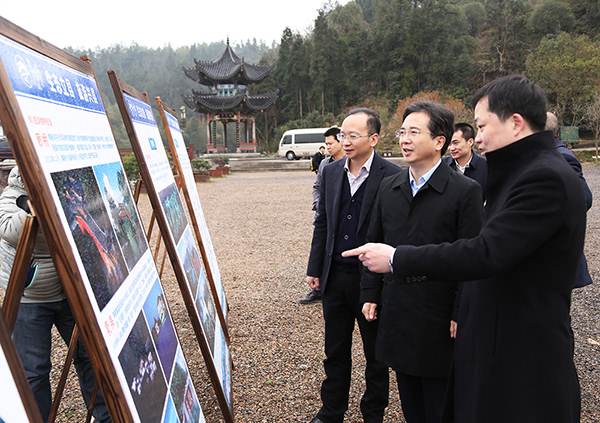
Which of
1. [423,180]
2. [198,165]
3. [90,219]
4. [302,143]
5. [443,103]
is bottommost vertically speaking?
[302,143]

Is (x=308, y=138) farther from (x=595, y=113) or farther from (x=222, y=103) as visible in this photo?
(x=595, y=113)

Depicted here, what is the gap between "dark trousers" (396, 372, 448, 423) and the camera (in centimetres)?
170

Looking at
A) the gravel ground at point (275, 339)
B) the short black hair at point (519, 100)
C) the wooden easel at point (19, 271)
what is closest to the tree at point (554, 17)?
the gravel ground at point (275, 339)

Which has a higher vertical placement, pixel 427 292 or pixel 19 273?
pixel 19 273

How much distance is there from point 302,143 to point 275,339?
24608 mm

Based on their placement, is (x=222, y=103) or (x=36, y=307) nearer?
(x=36, y=307)

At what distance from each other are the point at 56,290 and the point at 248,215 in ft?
23.8

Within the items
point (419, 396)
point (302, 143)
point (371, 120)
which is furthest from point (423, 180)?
point (302, 143)

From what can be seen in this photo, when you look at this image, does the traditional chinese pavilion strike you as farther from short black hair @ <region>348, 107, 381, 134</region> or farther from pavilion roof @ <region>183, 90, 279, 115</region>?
→ short black hair @ <region>348, 107, 381, 134</region>

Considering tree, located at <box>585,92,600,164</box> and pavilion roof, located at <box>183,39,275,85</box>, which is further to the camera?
pavilion roof, located at <box>183,39,275,85</box>

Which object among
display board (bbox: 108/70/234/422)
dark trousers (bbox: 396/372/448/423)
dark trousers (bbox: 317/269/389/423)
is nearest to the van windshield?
display board (bbox: 108/70/234/422)

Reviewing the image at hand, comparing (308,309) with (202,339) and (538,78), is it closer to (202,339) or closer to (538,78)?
(202,339)

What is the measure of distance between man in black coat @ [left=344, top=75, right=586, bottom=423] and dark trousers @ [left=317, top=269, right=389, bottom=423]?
88 cm

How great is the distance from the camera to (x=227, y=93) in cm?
2823
